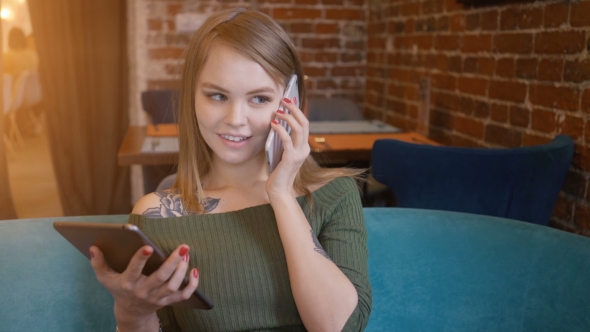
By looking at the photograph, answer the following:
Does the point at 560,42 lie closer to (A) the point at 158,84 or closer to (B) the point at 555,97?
(B) the point at 555,97

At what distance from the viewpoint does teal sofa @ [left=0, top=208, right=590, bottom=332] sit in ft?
3.92

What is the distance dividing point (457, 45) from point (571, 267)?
5.43ft

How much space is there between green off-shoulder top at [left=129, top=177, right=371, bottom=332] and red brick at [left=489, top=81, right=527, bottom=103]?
1179mm

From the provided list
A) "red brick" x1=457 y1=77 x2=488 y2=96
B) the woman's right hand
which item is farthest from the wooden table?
the woman's right hand

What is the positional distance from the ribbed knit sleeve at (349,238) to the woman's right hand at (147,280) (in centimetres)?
33

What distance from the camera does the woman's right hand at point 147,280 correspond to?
871 mm

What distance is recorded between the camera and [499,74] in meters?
2.27

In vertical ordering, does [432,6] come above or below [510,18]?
above

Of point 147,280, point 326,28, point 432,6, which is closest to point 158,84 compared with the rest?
point 326,28

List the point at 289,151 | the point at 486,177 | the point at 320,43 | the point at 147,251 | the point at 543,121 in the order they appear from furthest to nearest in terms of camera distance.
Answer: the point at 320,43
the point at 543,121
the point at 486,177
the point at 289,151
the point at 147,251

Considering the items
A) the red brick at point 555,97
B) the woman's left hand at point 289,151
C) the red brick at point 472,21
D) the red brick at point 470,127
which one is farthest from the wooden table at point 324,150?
the woman's left hand at point 289,151

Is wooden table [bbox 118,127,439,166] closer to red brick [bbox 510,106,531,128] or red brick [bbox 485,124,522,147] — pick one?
red brick [bbox 485,124,522,147]

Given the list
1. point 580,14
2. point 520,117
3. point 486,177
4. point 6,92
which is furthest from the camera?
point 6,92

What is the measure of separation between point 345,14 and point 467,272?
114 inches
